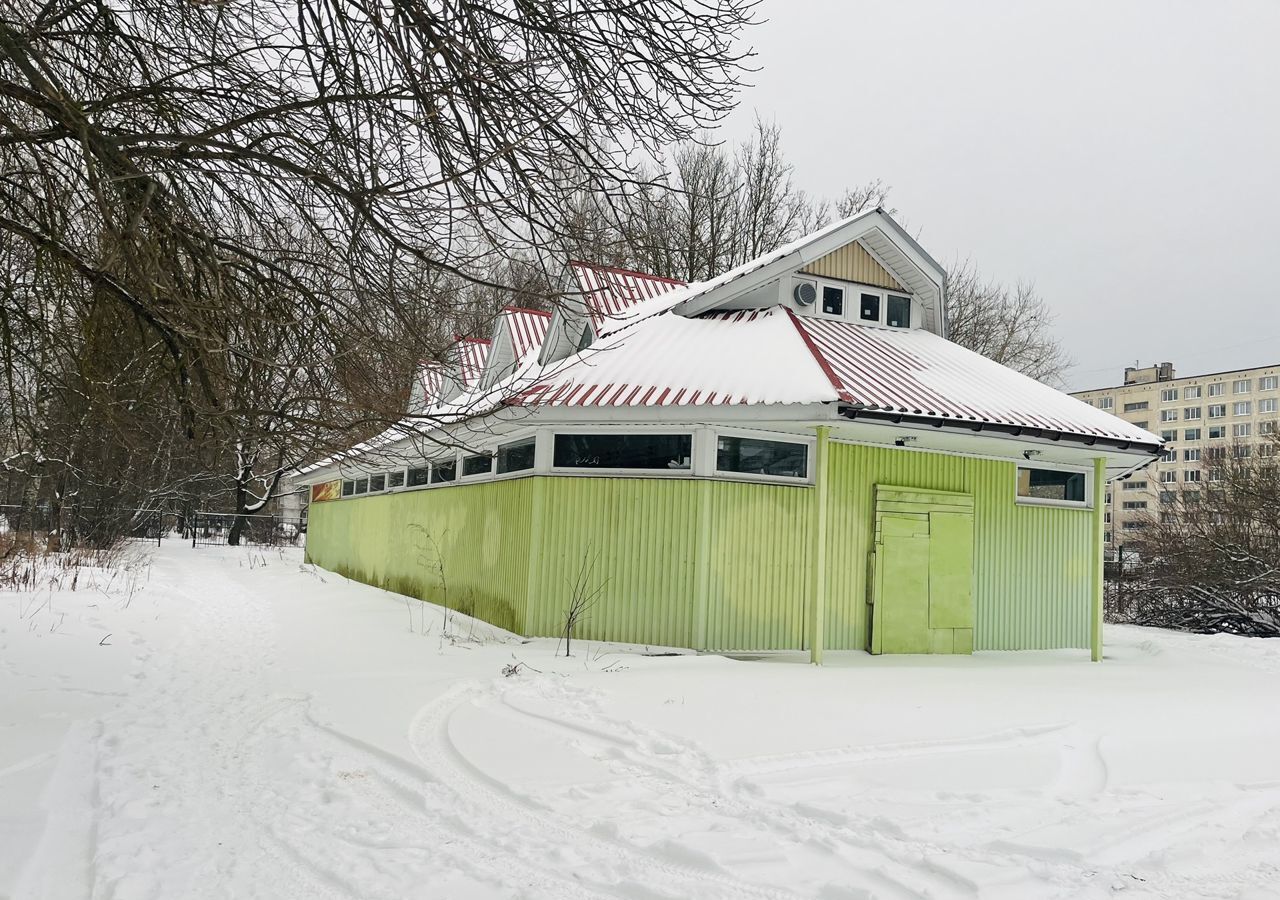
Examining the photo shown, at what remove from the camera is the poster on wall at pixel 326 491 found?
2156 centimetres

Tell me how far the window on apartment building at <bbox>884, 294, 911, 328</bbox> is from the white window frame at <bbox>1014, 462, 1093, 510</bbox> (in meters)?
2.82

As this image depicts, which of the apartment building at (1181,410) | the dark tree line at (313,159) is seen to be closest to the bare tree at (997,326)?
the dark tree line at (313,159)

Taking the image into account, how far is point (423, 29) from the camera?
4.41m

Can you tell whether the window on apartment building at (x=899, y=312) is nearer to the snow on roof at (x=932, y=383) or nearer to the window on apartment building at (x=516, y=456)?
the snow on roof at (x=932, y=383)

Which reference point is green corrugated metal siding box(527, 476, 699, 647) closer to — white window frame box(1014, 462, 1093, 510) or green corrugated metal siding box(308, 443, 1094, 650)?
green corrugated metal siding box(308, 443, 1094, 650)

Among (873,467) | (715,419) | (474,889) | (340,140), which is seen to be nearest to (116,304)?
(340,140)

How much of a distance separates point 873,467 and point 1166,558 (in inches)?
550

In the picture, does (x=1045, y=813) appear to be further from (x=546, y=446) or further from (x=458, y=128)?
(x=546, y=446)

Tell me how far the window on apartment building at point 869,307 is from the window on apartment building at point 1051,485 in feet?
10.0

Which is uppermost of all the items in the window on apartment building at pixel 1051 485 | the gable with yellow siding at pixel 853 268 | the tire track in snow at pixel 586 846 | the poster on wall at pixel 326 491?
the gable with yellow siding at pixel 853 268

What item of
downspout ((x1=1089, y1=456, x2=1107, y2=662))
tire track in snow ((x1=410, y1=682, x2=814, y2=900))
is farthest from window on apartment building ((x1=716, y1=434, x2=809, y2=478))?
tire track in snow ((x1=410, y1=682, x2=814, y2=900))

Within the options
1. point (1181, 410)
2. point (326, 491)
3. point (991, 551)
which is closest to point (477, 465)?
point (991, 551)

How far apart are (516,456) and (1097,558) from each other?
825 centimetres

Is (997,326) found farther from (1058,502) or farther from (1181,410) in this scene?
(1181,410)
